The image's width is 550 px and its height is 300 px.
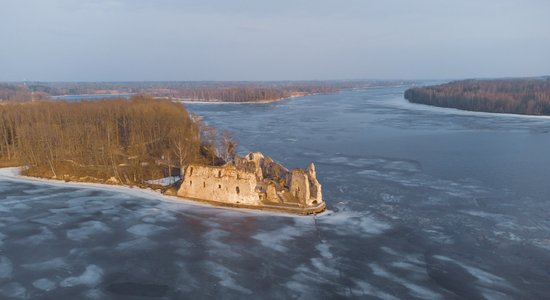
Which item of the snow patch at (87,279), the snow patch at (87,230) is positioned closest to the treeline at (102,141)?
the snow patch at (87,230)

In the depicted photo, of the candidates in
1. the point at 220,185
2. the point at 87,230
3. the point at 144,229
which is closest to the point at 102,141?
the point at 220,185

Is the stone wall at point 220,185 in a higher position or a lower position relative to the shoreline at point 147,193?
higher

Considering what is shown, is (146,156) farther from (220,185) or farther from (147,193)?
(220,185)

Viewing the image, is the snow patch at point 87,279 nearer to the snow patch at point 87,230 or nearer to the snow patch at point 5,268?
the snow patch at point 5,268

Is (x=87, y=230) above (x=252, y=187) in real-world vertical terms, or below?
below

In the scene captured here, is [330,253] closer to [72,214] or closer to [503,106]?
[72,214]

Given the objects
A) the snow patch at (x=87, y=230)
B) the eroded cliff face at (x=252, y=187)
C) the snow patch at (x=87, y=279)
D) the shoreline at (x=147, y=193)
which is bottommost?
the snow patch at (x=87, y=279)
